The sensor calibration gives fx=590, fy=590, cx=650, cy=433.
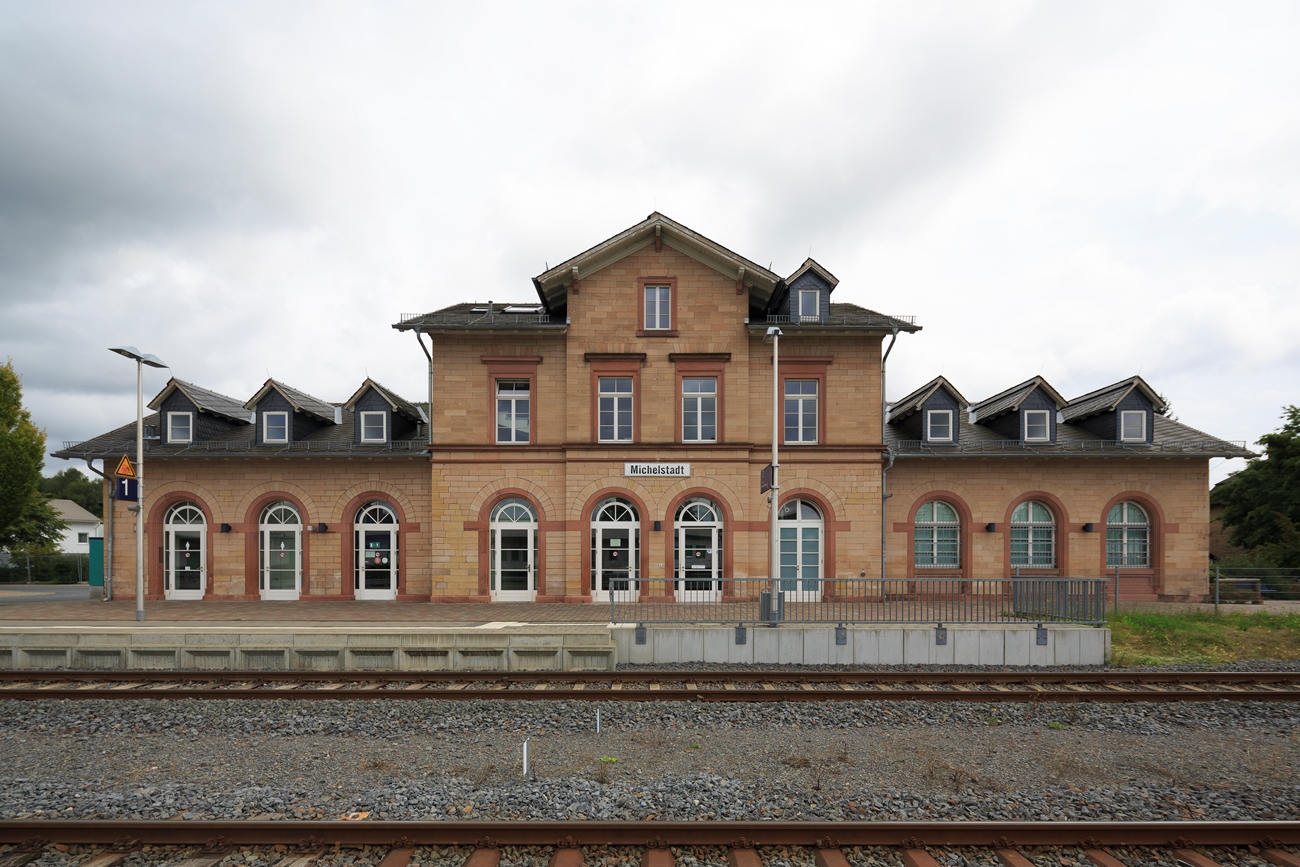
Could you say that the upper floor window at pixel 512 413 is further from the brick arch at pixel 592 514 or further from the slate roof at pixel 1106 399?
the slate roof at pixel 1106 399

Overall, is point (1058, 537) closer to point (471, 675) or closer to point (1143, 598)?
point (1143, 598)

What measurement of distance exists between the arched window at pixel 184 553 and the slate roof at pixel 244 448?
1.93 metres

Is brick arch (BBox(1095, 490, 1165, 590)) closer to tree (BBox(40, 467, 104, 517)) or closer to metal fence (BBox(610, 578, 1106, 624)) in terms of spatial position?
metal fence (BBox(610, 578, 1106, 624))

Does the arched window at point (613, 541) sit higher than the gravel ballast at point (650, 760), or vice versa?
the arched window at point (613, 541)

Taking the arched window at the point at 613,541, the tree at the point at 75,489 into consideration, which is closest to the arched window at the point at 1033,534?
the arched window at the point at 613,541

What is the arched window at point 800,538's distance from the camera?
1830 centimetres

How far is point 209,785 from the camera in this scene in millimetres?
6305

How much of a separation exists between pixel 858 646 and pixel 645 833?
7.61 m

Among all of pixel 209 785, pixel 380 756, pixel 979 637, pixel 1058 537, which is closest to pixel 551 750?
pixel 380 756

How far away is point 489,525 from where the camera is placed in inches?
718

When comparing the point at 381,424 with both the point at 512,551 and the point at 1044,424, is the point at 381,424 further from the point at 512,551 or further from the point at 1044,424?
the point at 1044,424

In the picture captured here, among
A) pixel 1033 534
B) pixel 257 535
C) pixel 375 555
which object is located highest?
pixel 257 535

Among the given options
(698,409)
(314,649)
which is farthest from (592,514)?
(314,649)

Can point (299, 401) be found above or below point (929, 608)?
above
